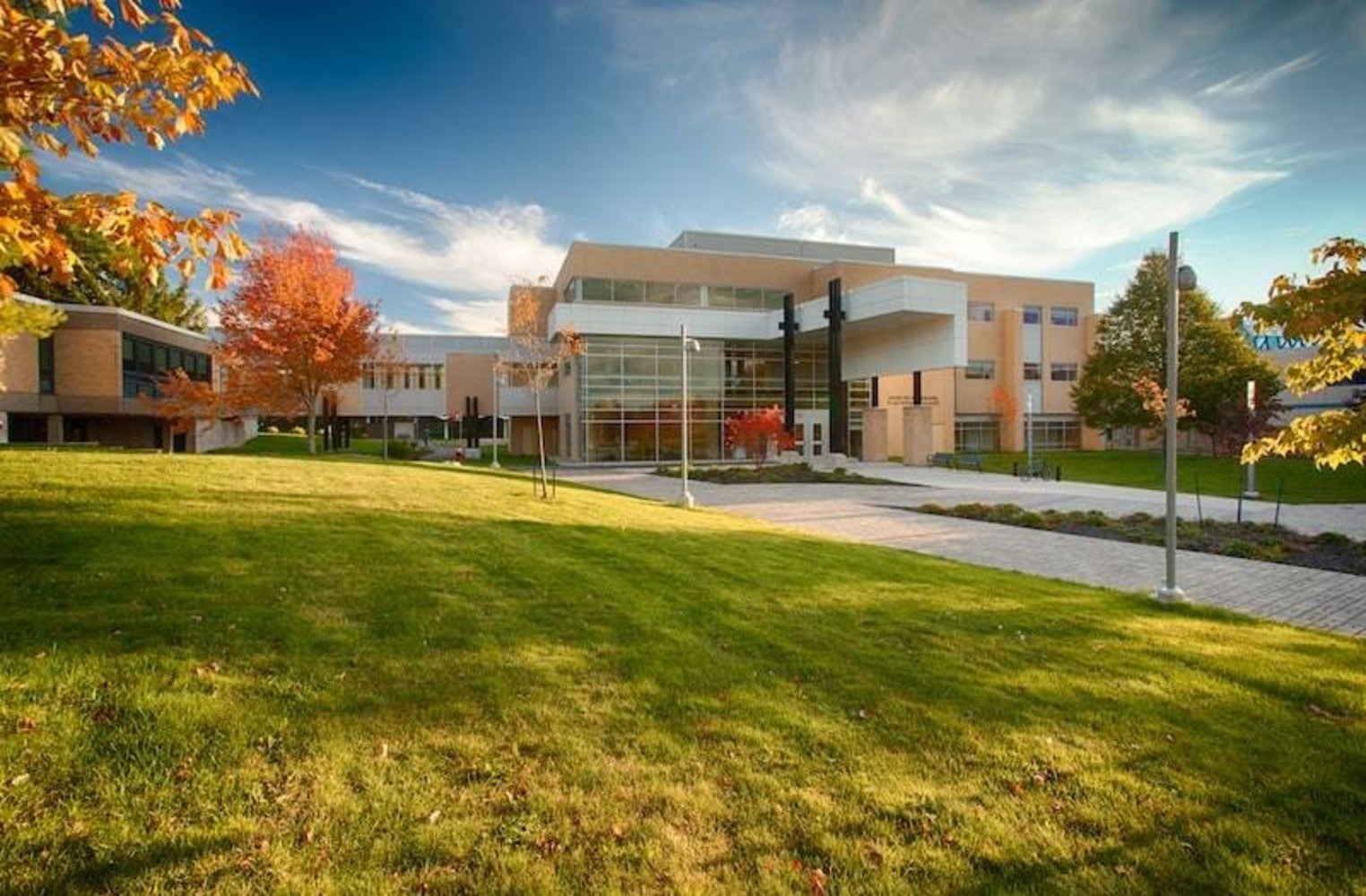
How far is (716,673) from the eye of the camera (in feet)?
18.3

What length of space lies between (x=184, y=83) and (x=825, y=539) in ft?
37.3

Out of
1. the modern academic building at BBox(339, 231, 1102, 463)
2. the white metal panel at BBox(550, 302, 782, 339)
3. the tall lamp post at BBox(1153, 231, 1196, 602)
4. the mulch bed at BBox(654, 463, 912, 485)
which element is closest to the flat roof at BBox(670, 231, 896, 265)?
the modern academic building at BBox(339, 231, 1102, 463)

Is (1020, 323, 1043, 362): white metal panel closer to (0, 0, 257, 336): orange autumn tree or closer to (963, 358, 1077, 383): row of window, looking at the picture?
(963, 358, 1077, 383): row of window

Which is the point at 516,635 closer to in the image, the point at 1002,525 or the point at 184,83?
the point at 184,83

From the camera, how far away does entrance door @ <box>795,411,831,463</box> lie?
140 feet

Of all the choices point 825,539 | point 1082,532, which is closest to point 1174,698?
point 825,539

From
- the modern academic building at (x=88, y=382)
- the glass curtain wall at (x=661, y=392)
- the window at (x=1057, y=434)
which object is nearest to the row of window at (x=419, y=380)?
the modern academic building at (x=88, y=382)

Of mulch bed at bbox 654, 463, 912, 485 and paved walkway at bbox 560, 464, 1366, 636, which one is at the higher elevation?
mulch bed at bbox 654, 463, 912, 485

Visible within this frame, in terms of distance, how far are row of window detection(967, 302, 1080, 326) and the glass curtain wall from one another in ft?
70.0

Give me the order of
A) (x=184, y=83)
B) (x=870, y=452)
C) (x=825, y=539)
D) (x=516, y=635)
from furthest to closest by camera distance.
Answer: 1. (x=870, y=452)
2. (x=825, y=539)
3. (x=516, y=635)
4. (x=184, y=83)

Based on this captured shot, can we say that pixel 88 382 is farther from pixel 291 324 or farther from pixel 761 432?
pixel 761 432

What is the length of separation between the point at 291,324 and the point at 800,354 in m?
32.0

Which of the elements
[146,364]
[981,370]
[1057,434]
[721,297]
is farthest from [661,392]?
[1057,434]

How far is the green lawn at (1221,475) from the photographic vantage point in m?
24.2
